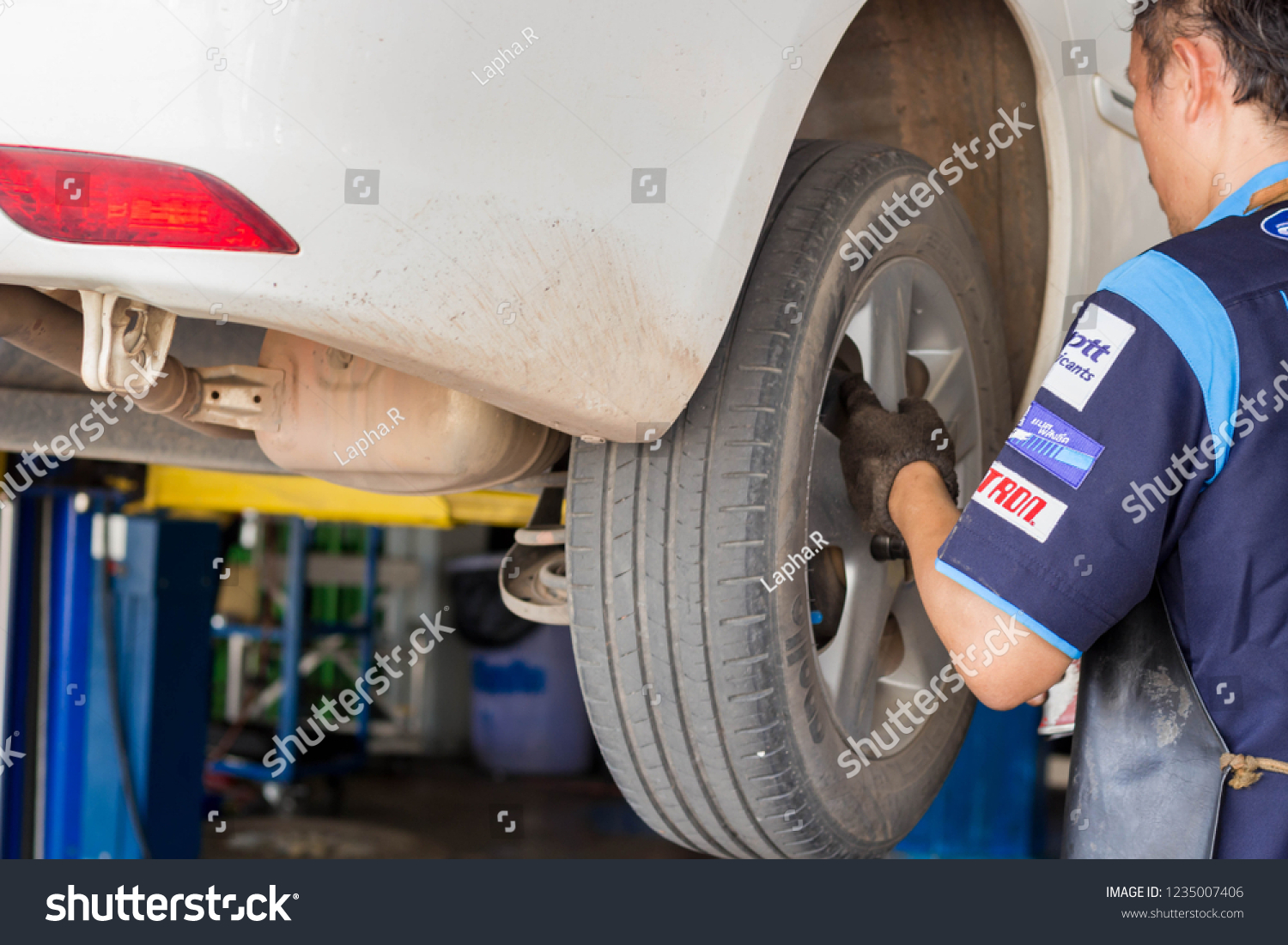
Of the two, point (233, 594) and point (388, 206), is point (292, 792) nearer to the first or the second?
point (233, 594)

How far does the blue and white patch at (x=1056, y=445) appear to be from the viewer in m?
1.00

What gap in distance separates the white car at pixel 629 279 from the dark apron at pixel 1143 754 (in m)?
0.32

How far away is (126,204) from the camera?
846 mm

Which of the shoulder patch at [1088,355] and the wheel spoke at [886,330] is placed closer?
Answer: the shoulder patch at [1088,355]

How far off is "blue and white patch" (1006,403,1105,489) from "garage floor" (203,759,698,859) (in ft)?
11.8

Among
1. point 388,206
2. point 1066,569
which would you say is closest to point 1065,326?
point 1066,569

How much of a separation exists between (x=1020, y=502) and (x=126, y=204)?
2.58 feet

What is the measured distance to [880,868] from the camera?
1113mm

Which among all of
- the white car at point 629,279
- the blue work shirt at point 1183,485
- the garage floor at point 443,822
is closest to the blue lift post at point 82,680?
the white car at point 629,279

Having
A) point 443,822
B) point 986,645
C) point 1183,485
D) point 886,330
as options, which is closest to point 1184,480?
point 1183,485

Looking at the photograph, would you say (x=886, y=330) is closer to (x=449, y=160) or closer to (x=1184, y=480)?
(x=1184, y=480)

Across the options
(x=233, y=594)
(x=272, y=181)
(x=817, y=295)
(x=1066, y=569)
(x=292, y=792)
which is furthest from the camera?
(x=233, y=594)

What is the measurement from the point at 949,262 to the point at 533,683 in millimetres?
5307

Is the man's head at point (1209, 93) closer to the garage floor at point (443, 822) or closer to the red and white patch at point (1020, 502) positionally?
the red and white patch at point (1020, 502)
